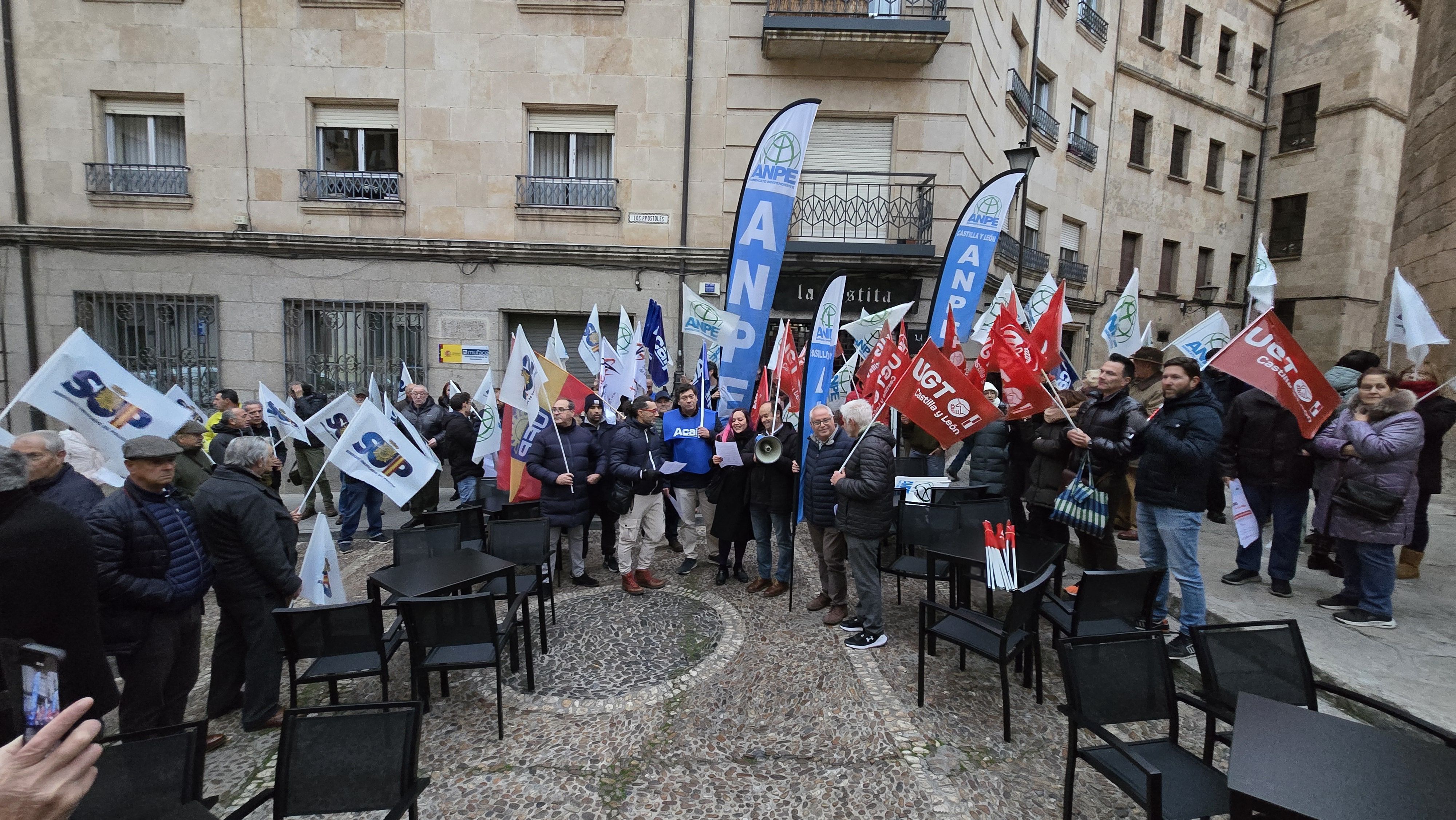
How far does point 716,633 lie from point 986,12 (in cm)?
1241

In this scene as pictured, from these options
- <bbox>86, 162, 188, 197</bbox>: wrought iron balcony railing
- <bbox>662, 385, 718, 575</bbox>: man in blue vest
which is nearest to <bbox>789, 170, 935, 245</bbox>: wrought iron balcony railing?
<bbox>662, 385, 718, 575</bbox>: man in blue vest

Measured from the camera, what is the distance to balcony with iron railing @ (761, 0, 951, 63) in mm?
9906

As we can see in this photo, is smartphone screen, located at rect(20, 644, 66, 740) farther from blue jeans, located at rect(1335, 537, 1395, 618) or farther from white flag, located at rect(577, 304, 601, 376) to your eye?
blue jeans, located at rect(1335, 537, 1395, 618)

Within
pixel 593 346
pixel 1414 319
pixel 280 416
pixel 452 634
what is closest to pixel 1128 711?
pixel 452 634

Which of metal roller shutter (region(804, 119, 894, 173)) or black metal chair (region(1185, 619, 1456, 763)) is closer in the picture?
black metal chair (region(1185, 619, 1456, 763))

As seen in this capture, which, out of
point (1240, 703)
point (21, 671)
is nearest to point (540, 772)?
point (21, 671)

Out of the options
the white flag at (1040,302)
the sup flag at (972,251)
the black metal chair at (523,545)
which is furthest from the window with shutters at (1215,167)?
the black metal chair at (523,545)

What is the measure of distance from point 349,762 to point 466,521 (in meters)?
3.31

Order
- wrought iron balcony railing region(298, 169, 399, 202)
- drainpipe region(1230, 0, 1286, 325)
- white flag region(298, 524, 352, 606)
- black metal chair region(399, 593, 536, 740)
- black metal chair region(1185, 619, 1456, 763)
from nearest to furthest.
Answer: black metal chair region(1185, 619, 1456, 763) < black metal chair region(399, 593, 536, 740) < white flag region(298, 524, 352, 606) < wrought iron balcony railing region(298, 169, 399, 202) < drainpipe region(1230, 0, 1286, 325)

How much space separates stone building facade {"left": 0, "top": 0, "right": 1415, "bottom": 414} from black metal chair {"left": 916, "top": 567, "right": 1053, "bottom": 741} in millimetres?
8069

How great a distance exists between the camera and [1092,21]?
15.4 meters

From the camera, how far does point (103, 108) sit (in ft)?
35.0

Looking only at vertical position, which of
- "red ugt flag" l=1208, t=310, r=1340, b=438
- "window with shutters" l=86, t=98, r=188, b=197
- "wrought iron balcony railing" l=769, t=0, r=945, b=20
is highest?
"wrought iron balcony railing" l=769, t=0, r=945, b=20

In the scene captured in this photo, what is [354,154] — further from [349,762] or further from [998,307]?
[349,762]
